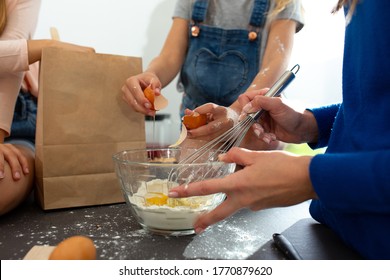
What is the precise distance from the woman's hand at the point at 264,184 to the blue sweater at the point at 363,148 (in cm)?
2

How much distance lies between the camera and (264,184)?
41 cm

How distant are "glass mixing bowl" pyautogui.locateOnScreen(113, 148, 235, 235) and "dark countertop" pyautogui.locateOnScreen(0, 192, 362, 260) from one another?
2 centimetres

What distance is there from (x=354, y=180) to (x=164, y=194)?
263mm

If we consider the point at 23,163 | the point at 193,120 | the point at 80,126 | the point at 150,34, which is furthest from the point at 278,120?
the point at 150,34

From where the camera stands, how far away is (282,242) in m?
0.50

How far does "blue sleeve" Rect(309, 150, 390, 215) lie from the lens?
375mm

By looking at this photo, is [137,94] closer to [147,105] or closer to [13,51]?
[147,105]

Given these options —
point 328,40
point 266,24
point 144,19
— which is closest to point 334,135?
point 266,24

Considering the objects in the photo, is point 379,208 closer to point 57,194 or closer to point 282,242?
point 282,242

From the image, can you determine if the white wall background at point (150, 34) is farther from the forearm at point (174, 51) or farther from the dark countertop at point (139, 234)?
the dark countertop at point (139, 234)

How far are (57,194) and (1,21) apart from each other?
449mm

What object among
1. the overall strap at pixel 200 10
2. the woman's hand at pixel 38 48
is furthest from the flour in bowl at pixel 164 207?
the overall strap at pixel 200 10

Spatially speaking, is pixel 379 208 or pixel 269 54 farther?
pixel 269 54

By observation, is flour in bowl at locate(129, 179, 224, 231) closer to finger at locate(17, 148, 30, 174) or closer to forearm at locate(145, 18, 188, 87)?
finger at locate(17, 148, 30, 174)
